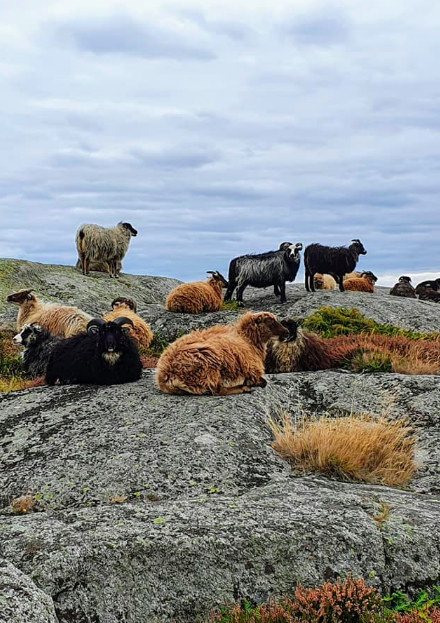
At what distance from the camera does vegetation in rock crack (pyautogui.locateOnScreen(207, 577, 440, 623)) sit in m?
5.19

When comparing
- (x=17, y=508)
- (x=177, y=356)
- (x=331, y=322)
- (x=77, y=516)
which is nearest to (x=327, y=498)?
(x=77, y=516)

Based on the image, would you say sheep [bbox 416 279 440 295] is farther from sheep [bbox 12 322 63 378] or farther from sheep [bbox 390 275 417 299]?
sheep [bbox 12 322 63 378]

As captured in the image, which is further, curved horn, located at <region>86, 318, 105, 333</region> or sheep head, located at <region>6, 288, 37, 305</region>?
sheep head, located at <region>6, 288, 37, 305</region>

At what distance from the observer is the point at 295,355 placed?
44.5 feet

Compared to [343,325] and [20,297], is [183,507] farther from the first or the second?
[343,325]

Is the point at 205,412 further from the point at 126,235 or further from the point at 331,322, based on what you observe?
the point at 126,235

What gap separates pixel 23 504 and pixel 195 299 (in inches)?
580

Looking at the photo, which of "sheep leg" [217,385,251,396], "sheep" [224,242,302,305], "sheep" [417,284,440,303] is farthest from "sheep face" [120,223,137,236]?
"sheep leg" [217,385,251,396]

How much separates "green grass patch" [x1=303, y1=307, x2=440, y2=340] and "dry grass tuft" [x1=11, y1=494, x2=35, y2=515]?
11.8 meters

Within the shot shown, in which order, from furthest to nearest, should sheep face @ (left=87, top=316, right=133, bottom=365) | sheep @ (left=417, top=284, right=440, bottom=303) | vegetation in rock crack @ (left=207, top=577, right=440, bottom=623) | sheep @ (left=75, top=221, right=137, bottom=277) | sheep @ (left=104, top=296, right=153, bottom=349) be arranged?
sheep @ (left=417, top=284, right=440, bottom=303) → sheep @ (left=75, top=221, right=137, bottom=277) → sheep @ (left=104, top=296, right=153, bottom=349) → sheep face @ (left=87, top=316, right=133, bottom=365) → vegetation in rock crack @ (left=207, top=577, right=440, bottom=623)

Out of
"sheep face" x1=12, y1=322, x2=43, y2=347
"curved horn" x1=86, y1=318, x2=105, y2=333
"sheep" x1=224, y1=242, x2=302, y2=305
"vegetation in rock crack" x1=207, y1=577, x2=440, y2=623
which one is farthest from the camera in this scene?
"sheep" x1=224, y1=242, x2=302, y2=305

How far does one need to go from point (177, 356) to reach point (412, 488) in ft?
13.1

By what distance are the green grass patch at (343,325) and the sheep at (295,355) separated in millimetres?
4356

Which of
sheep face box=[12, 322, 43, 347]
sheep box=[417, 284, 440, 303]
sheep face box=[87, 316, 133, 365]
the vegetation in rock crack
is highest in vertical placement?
sheep box=[417, 284, 440, 303]
